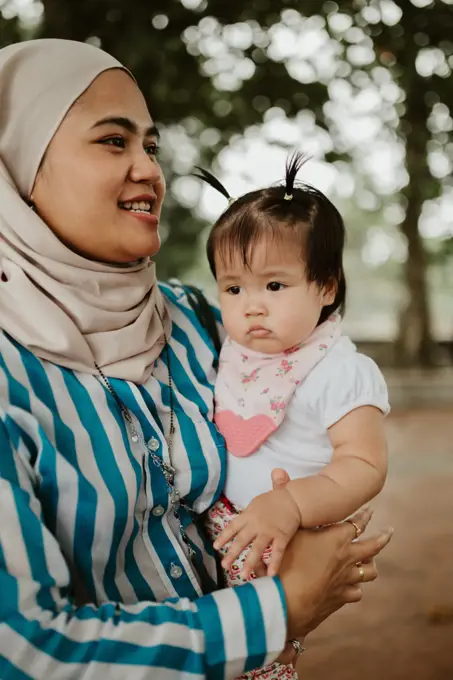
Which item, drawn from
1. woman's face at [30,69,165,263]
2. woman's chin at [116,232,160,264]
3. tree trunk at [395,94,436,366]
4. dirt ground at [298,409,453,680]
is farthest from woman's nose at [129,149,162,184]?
tree trunk at [395,94,436,366]

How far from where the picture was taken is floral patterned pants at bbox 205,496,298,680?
139 centimetres

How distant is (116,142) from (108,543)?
0.73m

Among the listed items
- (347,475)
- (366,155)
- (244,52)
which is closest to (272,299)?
(347,475)

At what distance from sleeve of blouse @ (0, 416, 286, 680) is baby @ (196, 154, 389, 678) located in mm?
209

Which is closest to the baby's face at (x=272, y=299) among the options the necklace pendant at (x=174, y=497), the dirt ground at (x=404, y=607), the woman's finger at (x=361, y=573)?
the necklace pendant at (x=174, y=497)

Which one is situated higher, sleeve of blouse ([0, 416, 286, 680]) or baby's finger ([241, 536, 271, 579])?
baby's finger ([241, 536, 271, 579])

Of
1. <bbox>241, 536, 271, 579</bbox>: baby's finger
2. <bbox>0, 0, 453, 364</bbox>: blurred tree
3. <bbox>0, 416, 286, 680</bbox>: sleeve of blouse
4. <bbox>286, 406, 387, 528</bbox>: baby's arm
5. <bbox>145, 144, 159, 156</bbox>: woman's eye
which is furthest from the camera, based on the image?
<bbox>0, 0, 453, 364</bbox>: blurred tree

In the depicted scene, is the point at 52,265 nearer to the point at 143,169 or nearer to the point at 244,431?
the point at 143,169

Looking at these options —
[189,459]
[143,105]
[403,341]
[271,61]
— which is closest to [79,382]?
[189,459]

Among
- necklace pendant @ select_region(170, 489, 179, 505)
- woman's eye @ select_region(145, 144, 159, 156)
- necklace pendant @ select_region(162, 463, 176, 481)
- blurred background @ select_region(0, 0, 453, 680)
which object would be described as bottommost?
necklace pendant @ select_region(170, 489, 179, 505)

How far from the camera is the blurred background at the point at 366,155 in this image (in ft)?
10.3

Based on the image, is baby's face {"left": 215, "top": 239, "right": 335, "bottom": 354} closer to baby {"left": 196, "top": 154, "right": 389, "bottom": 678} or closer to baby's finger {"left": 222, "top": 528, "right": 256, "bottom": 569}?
baby {"left": 196, "top": 154, "right": 389, "bottom": 678}

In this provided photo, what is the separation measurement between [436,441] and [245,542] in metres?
4.88

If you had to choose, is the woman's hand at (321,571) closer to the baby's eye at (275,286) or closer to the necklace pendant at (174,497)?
the necklace pendant at (174,497)
